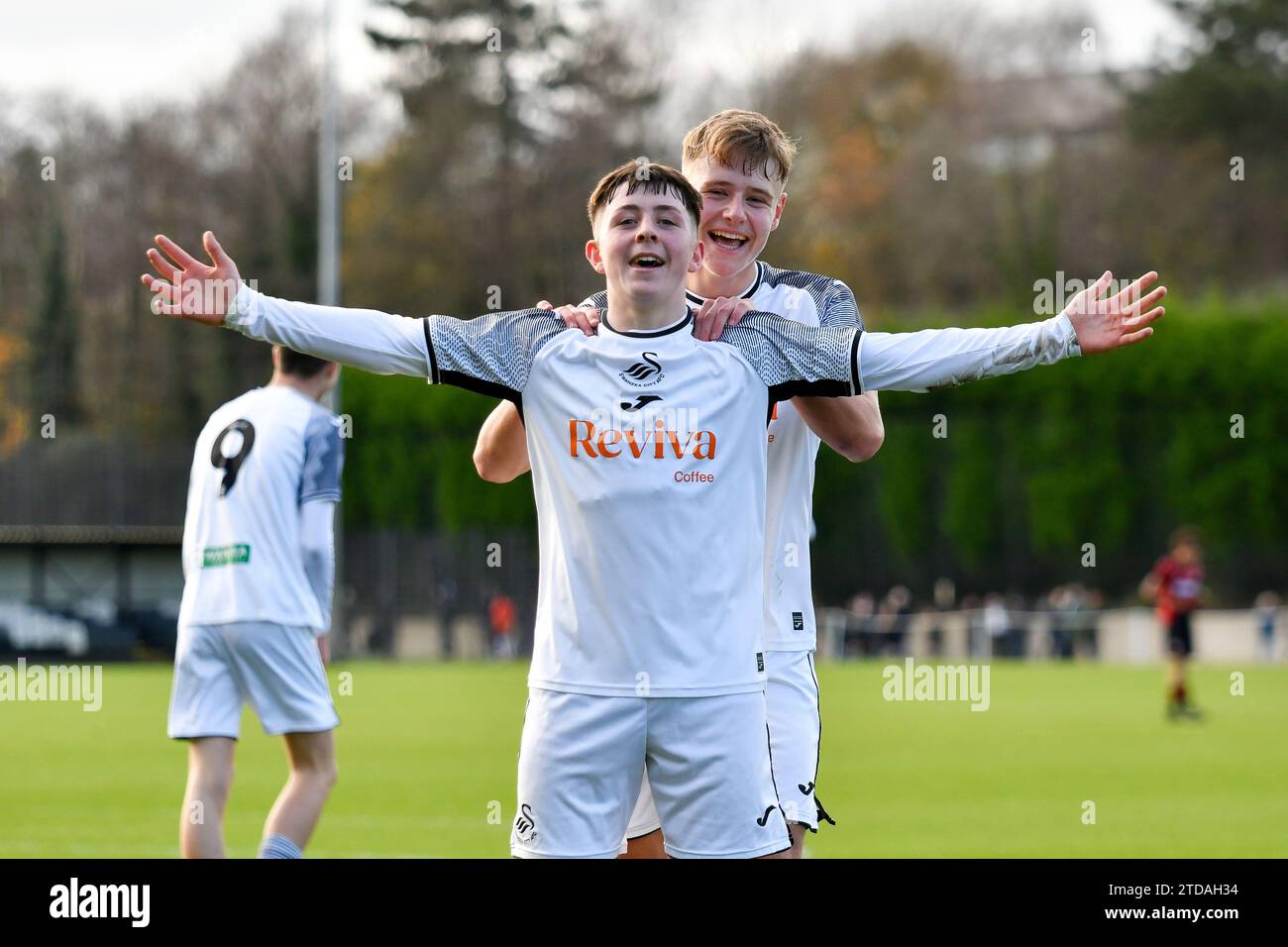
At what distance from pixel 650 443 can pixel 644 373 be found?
199 mm

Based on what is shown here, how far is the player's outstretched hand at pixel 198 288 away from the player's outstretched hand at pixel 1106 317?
2.17 m

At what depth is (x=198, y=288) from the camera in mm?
4801

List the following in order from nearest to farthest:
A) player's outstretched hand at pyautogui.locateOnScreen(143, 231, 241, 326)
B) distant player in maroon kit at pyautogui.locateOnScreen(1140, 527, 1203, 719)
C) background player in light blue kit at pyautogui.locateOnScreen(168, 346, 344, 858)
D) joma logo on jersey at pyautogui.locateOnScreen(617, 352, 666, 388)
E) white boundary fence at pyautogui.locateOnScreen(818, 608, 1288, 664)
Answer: player's outstretched hand at pyautogui.locateOnScreen(143, 231, 241, 326) → joma logo on jersey at pyautogui.locateOnScreen(617, 352, 666, 388) → background player in light blue kit at pyautogui.locateOnScreen(168, 346, 344, 858) → distant player in maroon kit at pyautogui.locateOnScreen(1140, 527, 1203, 719) → white boundary fence at pyautogui.locateOnScreen(818, 608, 1288, 664)

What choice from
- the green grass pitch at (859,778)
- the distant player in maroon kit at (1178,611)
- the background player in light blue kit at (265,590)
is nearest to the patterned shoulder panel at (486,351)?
the background player in light blue kit at (265,590)

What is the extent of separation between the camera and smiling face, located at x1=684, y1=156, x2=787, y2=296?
570 centimetres

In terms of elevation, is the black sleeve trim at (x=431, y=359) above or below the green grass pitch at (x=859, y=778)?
above

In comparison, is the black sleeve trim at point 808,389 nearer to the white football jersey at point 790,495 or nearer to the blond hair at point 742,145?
the white football jersey at point 790,495

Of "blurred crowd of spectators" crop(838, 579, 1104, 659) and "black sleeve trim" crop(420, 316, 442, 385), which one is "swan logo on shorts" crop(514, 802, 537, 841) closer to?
"black sleeve trim" crop(420, 316, 442, 385)

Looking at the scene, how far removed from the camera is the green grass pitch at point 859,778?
1074cm

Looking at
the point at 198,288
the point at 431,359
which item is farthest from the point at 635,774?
the point at 198,288

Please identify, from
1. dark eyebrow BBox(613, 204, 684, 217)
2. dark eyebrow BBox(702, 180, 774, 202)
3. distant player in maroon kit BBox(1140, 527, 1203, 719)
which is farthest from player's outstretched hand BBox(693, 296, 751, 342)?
distant player in maroon kit BBox(1140, 527, 1203, 719)

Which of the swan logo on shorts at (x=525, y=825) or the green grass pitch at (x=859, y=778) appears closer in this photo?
the swan logo on shorts at (x=525, y=825)

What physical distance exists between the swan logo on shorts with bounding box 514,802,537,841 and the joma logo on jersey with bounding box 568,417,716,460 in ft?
3.00

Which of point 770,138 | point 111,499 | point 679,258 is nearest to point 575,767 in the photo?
point 679,258
